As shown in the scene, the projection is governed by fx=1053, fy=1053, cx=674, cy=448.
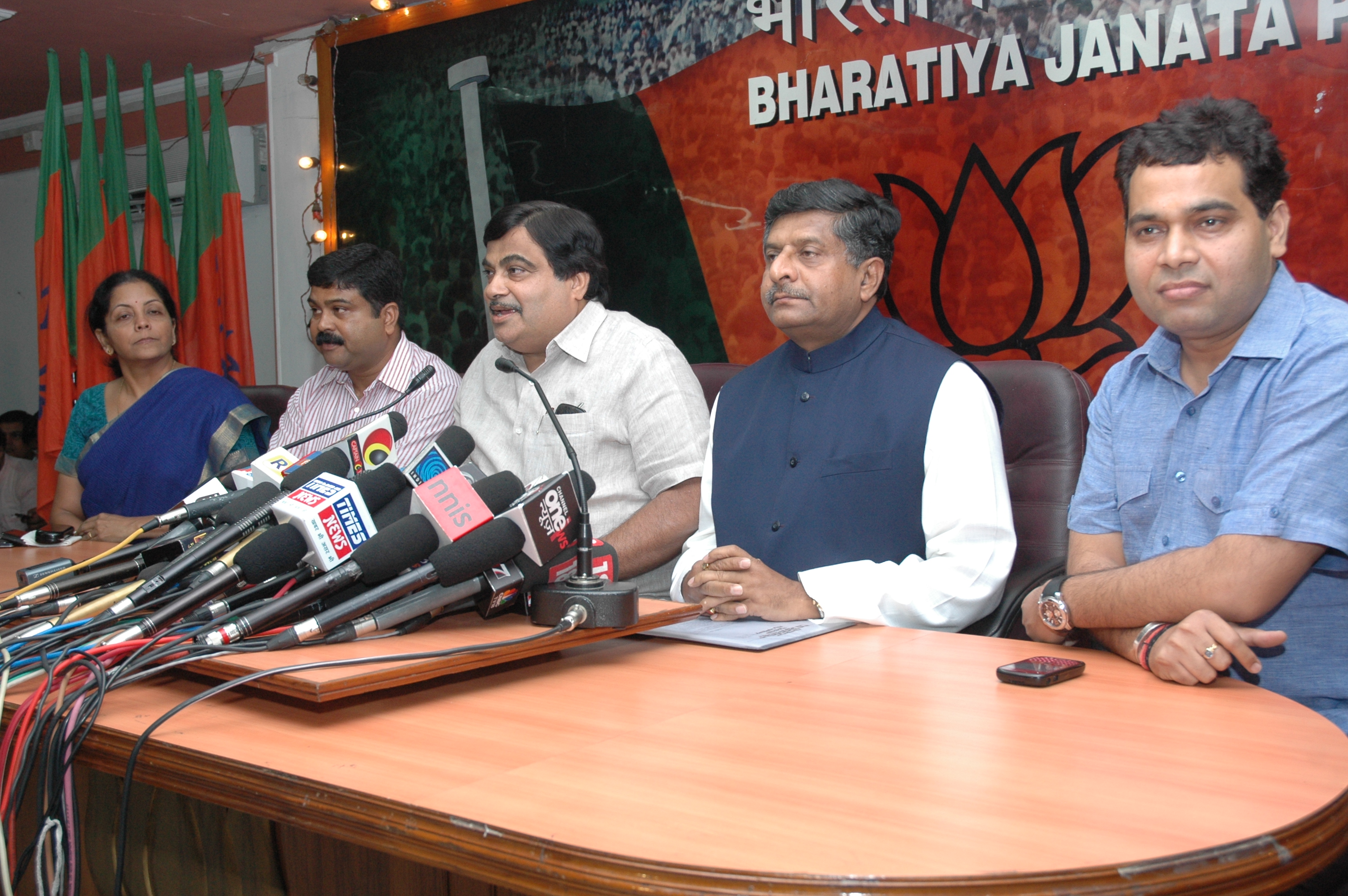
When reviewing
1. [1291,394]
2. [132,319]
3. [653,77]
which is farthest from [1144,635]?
[132,319]

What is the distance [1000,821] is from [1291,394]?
0.83 m

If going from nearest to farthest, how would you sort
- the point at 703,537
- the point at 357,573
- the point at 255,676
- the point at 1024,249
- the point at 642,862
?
the point at 642,862 < the point at 255,676 < the point at 357,573 < the point at 703,537 < the point at 1024,249

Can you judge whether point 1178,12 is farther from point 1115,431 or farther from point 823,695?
point 823,695

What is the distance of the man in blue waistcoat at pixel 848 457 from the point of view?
163 centimetres

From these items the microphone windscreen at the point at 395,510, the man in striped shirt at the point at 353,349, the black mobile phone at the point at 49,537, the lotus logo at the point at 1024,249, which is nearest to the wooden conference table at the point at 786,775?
the microphone windscreen at the point at 395,510

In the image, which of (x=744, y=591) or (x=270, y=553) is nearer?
(x=270, y=553)

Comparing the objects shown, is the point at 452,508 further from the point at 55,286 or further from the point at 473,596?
the point at 55,286

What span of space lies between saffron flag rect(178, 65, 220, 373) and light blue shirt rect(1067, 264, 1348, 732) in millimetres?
3591

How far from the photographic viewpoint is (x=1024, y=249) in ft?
8.58

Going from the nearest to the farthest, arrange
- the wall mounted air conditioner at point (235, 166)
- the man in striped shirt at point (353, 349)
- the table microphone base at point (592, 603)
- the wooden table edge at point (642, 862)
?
the wooden table edge at point (642, 862), the table microphone base at point (592, 603), the man in striped shirt at point (353, 349), the wall mounted air conditioner at point (235, 166)

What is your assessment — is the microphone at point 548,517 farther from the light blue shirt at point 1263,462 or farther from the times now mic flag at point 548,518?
the light blue shirt at point 1263,462

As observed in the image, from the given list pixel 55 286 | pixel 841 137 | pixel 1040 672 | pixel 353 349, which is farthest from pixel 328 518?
pixel 55 286

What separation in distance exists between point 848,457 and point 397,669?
1.07m

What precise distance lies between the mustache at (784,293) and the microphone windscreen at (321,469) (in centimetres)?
85
